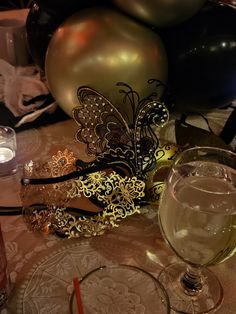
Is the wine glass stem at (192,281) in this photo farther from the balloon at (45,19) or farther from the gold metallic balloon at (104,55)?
the balloon at (45,19)

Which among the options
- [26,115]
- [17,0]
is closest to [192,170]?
[26,115]

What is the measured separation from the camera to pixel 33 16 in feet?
3.02

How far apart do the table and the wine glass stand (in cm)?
2

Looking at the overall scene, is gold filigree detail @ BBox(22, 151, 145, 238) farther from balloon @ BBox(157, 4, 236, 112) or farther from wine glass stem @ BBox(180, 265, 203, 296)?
balloon @ BBox(157, 4, 236, 112)

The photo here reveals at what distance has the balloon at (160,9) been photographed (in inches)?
29.8

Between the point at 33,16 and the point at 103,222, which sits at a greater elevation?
the point at 33,16

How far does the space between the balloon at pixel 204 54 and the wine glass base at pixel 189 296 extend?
0.37 m

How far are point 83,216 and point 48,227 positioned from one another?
51 mm

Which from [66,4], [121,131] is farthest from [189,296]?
[66,4]

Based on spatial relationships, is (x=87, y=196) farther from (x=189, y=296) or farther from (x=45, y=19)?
(x=45, y=19)

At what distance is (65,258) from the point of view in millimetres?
589

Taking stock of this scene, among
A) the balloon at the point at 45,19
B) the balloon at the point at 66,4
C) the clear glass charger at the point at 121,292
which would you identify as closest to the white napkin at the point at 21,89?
the balloon at the point at 45,19

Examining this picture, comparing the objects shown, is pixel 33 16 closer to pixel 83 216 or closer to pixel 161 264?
pixel 83 216

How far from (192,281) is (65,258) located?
17cm
